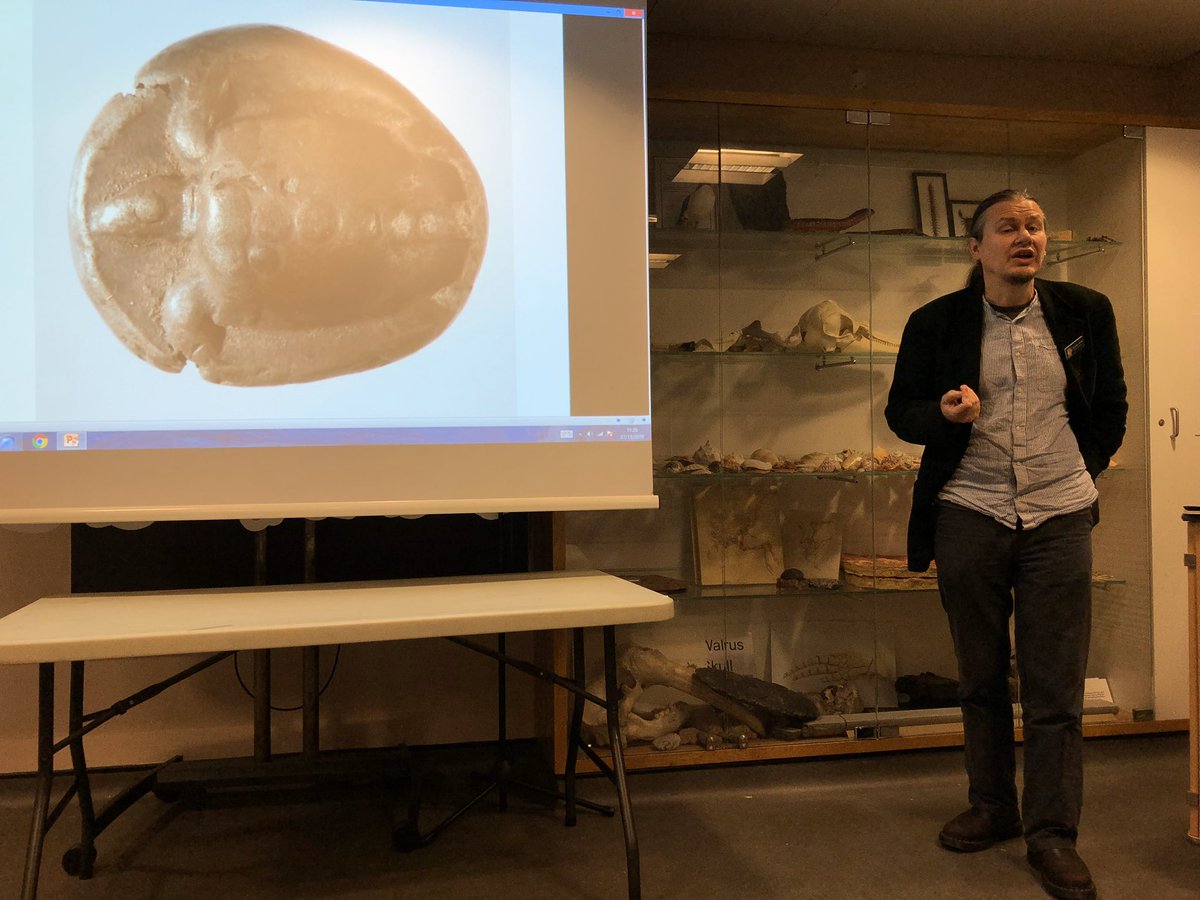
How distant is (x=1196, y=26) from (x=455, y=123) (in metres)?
2.61

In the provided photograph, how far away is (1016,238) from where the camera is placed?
73.2 inches

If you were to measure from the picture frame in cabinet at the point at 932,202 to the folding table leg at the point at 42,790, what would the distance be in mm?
2691

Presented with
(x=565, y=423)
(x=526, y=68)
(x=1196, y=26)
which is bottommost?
(x=565, y=423)

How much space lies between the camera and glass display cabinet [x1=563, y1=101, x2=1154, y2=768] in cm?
264

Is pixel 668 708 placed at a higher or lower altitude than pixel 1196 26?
lower

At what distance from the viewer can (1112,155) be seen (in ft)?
9.39

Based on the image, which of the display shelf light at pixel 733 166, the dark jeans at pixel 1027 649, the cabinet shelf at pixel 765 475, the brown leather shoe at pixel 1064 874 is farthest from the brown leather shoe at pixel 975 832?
the display shelf light at pixel 733 166

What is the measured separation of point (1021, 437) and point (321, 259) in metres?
1.62

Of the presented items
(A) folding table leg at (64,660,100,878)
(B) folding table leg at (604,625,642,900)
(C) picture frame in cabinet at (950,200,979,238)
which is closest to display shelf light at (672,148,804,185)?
(C) picture frame in cabinet at (950,200,979,238)

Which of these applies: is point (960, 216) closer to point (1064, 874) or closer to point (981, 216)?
point (981, 216)

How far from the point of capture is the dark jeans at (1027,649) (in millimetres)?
1812

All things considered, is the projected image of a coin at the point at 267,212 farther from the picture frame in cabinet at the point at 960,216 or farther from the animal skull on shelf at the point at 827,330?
the picture frame in cabinet at the point at 960,216

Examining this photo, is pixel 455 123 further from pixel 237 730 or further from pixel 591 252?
pixel 237 730

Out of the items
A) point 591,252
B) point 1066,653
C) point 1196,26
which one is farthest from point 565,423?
point 1196,26
